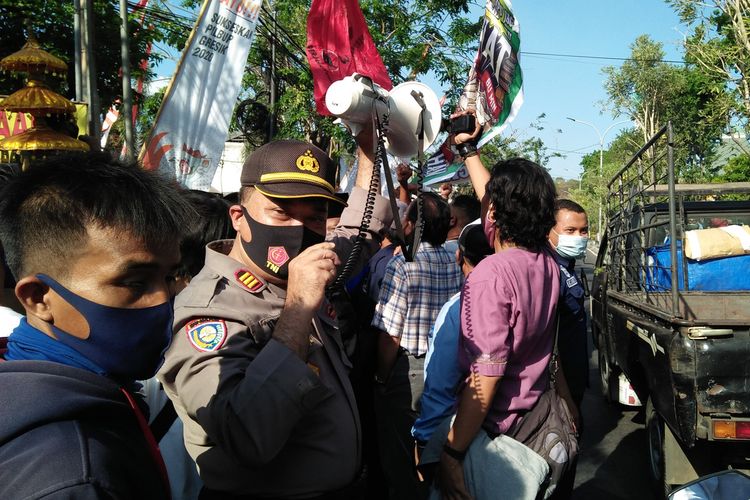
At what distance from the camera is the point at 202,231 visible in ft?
8.84

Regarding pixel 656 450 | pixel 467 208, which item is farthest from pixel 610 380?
pixel 467 208

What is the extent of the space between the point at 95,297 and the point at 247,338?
530 millimetres

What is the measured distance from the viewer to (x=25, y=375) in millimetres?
888

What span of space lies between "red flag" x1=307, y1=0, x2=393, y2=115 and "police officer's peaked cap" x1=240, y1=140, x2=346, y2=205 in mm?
438

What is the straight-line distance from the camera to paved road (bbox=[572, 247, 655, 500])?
4.27 meters

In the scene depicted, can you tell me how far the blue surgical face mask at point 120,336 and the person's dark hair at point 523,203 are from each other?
145 centimetres

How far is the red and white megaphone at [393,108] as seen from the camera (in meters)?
1.81

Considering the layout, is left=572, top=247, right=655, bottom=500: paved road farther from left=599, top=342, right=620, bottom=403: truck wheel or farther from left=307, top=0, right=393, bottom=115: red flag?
left=307, top=0, right=393, bottom=115: red flag

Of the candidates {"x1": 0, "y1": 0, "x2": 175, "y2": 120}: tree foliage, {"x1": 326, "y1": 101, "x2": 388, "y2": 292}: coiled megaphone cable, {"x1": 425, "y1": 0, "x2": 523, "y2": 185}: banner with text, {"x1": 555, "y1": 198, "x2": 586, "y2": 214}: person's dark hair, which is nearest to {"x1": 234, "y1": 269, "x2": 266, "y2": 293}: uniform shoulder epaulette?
{"x1": 326, "y1": 101, "x2": 388, "y2": 292}: coiled megaphone cable

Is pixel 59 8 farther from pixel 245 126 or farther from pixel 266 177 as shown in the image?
pixel 266 177

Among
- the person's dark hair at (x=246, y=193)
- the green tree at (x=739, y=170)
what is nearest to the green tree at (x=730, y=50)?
the green tree at (x=739, y=170)

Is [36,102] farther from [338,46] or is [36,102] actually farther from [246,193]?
[246,193]

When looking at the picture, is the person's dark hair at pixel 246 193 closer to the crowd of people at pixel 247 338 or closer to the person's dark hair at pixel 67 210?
the crowd of people at pixel 247 338

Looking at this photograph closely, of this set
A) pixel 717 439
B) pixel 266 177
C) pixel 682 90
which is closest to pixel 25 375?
pixel 266 177
